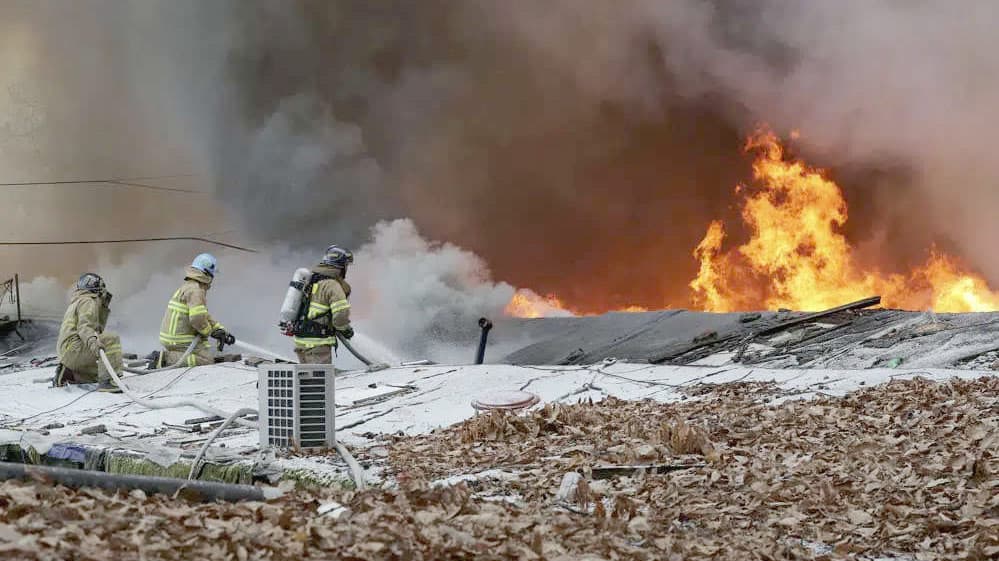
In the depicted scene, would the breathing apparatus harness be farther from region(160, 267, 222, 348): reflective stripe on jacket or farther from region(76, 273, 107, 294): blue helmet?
region(76, 273, 107, 294): blue helmet

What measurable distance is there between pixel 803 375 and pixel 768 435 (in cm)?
319

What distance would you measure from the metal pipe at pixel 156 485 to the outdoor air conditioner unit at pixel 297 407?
270 cm

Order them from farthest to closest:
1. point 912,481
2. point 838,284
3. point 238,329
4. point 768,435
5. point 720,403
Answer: point 238,329, point 838,284, point 720,403, point 768,435, point 912,481

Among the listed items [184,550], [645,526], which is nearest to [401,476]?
[645,526]

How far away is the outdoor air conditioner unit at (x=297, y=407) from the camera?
324 inches

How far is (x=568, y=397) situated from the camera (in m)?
10.8

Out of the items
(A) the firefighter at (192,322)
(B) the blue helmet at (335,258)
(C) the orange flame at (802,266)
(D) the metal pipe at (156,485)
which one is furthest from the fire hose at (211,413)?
(C) the orange flame at (802,266)

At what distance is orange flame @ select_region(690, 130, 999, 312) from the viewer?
63.6ft

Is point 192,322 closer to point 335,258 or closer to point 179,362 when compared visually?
point 179,362

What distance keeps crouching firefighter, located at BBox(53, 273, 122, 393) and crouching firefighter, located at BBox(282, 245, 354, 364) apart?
2.35m

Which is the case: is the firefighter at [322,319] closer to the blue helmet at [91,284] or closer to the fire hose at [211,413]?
the fire hose at [211,413]

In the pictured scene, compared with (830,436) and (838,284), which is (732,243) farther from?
(830,436)

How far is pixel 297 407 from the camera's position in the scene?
8219 millimetres

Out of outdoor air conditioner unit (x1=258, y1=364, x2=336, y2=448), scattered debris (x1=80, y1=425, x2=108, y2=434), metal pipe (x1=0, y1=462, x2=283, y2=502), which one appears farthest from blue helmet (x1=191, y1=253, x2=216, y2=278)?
metal pipe (x1=0, y1=462, x2=283, y2=502)
